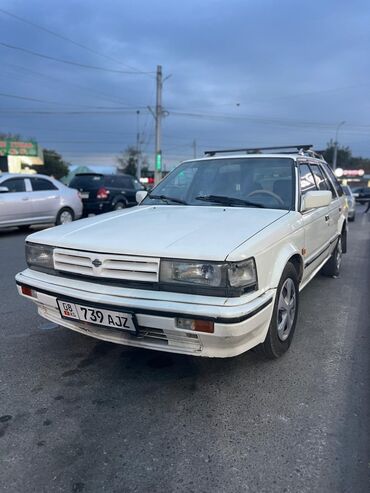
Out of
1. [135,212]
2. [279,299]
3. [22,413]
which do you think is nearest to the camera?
[22,413]

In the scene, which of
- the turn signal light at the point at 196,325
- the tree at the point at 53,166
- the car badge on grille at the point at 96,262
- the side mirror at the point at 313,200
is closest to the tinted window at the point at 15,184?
the car badge on grille at the point at 96,262

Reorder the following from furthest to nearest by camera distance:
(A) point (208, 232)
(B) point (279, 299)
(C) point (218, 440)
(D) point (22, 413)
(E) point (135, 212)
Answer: (E) point (135, 212), (B) point (279, 299), (A) point (208, 232), (D) point (22, 413), (C) point (218, 440)

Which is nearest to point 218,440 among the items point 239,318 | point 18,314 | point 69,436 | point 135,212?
point 239,318

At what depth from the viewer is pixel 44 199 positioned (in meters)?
10.6

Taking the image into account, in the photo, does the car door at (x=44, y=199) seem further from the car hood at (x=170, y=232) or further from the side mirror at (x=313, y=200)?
the side mirror at (x=313, y=200)

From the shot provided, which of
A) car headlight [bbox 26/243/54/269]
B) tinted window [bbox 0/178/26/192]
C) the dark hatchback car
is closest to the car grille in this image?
car headlight [bbox 26/243/54/269]

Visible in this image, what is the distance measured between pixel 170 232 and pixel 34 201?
8.45 metres

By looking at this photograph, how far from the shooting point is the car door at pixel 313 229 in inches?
148

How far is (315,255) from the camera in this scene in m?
4.18

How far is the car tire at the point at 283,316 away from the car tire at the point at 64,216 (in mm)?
8784

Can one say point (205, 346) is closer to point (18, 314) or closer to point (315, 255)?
point (315, 255)

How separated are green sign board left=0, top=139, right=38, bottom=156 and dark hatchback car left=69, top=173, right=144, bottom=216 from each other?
2884 cm

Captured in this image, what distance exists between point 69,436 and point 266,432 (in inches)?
44.1

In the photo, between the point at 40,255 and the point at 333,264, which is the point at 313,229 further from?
the point at 40,255
